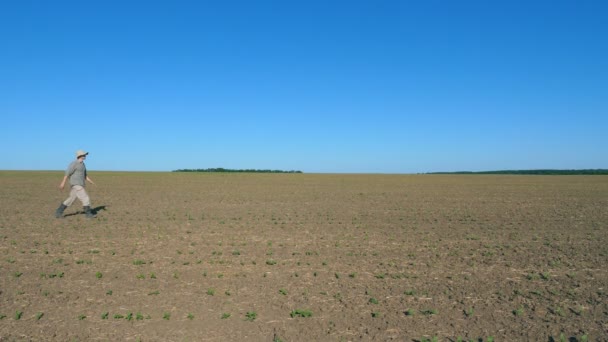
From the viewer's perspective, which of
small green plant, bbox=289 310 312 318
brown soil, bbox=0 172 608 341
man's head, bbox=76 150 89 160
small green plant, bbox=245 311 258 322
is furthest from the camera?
man's head, bbox=76 150 89 160

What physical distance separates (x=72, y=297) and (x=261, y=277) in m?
2.69

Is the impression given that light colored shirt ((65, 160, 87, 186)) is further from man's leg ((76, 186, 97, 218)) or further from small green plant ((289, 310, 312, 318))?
small green plant ((289, 310, 312, 318))

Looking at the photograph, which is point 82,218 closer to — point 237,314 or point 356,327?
point 237,314

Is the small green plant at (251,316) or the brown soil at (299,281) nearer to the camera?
the brown soil at (299,281)

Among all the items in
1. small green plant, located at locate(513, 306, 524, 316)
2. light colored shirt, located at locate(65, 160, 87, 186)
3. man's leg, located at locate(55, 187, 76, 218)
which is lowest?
small green plant, located at locate(513, 306, 524, 316)

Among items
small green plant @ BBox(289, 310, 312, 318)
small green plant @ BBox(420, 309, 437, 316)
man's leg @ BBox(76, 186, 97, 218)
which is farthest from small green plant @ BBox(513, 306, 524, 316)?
man's leg @ BBox(76, 186, 97, 218)

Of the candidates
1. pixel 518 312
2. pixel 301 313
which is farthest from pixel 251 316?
pixel 518 312

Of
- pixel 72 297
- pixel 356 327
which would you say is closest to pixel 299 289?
pixel 356 327

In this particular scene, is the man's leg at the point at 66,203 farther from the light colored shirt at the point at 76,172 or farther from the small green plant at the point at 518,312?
the small green plant at the point at 518,312

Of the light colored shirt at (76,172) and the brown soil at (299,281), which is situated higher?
the light colored shirt at (76,172)

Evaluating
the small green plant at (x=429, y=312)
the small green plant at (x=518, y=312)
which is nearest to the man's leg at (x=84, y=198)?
the small green plant at (x=429, y=312)

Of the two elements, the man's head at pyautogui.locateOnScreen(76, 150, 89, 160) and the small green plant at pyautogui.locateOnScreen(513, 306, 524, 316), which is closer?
the small green plant at pyautogui.locateOnScreen(513, 306, 524, 316)

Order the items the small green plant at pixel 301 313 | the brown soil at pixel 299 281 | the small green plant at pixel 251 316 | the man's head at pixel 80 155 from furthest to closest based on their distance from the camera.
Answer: the man's head at pixel 80 155
the small green plant at pixel 301 313
the small green plant at pixel 251 316
the brown soil at pixel 299 281

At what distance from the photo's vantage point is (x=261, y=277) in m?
7.55
